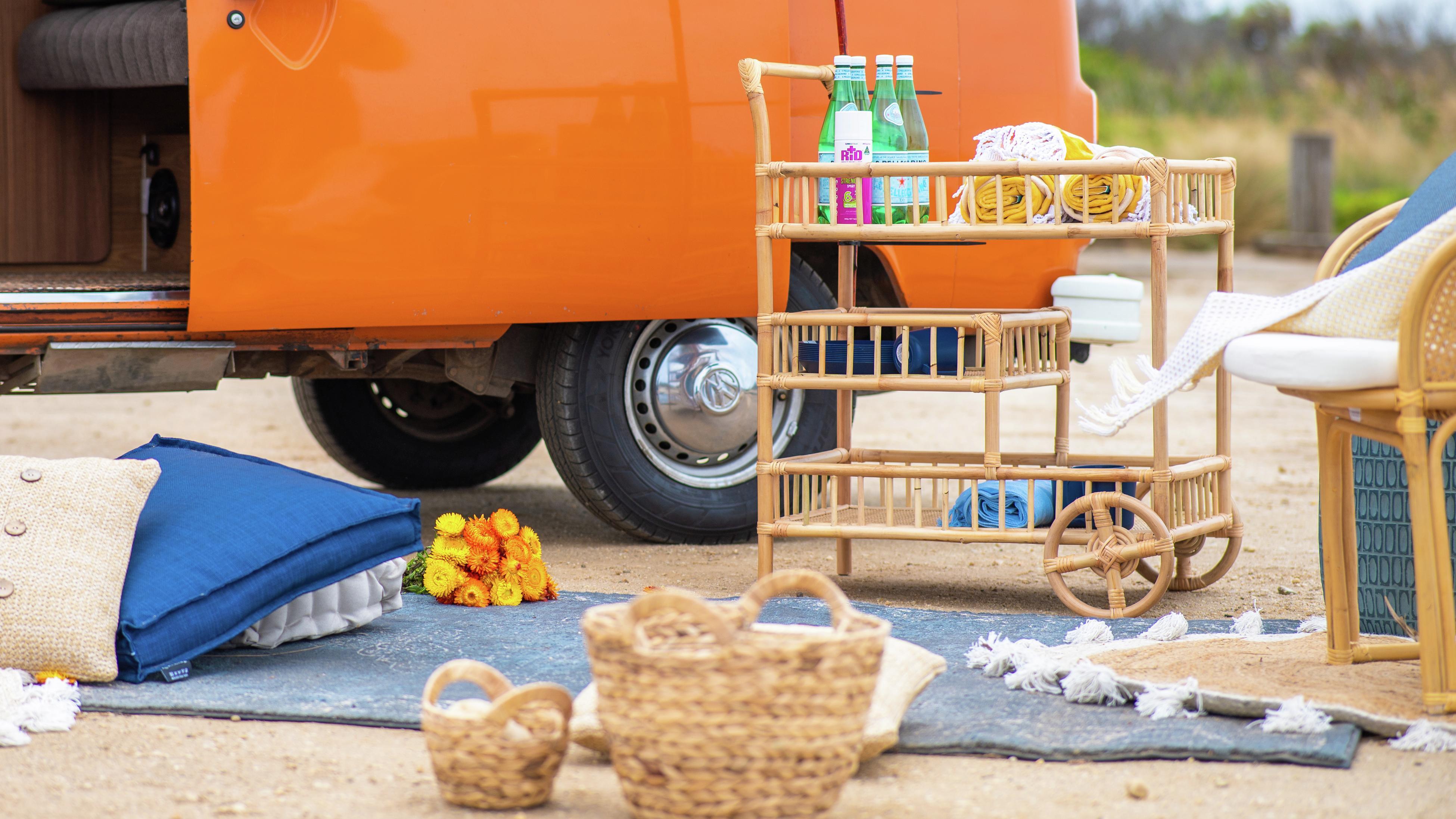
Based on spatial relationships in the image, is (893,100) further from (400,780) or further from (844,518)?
(400,780)

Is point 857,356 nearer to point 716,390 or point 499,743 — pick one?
point 716,390

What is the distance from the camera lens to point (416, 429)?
207 inches

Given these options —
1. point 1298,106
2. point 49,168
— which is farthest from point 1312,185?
point 49,168

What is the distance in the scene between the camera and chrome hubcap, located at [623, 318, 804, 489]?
4191 mm

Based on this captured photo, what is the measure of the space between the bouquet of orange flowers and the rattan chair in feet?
5.50

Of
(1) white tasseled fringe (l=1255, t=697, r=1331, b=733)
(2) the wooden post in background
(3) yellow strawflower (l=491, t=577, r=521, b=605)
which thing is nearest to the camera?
(1) white tasseled fringe (l=1255, t=697, r=1331, b=733)

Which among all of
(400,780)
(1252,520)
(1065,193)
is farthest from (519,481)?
(400,780)

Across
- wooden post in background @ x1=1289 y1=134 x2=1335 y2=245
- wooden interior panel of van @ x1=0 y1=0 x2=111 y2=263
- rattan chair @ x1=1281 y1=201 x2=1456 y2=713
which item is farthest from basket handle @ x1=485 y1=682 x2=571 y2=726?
wooden post in background @ x1=1289 y1=134 x2=1335 y2=245

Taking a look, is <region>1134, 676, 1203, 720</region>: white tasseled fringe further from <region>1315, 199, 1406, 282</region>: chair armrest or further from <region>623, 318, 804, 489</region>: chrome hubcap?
<region>623, 318, 804, 489</region>: chrome hubcap

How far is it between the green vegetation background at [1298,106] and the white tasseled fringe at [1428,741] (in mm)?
12680

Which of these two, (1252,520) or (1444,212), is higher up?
(1444,212)

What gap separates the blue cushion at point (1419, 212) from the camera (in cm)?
269

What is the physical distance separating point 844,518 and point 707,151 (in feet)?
3.21

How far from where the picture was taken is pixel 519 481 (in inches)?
231
